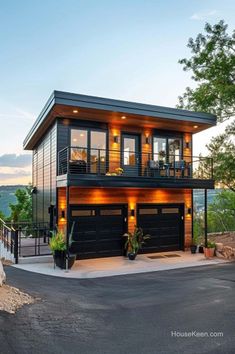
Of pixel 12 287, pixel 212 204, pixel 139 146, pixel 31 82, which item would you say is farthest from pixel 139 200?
pixel 212 204

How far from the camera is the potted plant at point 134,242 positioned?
41.4 ft

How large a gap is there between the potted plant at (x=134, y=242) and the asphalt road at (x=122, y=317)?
10.6ft

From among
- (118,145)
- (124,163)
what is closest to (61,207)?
(124,163)

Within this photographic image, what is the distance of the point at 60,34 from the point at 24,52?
258 centimetres

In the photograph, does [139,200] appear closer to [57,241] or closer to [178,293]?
[57,241]

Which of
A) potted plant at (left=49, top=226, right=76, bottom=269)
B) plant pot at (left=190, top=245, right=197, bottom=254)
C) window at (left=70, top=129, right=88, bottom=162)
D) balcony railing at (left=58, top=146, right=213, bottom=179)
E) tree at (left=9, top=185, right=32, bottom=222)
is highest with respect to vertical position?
window at (left=70, top=129, right=88, bottom=162)

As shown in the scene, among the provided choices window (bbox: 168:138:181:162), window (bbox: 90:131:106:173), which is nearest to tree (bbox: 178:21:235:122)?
window (bbox: 168:138:181:162)

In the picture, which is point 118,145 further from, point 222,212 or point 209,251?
point 222,212

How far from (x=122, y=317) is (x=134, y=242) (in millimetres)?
6867

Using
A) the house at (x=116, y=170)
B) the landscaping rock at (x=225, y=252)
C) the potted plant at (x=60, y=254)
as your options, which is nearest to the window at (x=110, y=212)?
the house at (x=116, y=170)

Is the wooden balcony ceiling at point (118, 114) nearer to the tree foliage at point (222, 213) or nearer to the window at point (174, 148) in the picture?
the window at point (174, 148)

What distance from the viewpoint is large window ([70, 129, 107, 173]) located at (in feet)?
42.2

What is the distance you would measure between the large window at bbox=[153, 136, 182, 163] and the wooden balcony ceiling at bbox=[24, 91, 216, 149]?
593mm

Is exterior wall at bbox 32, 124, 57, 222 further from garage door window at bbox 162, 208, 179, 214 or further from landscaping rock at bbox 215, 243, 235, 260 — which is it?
landscaping rock at bbox 215, 243, 235, 260
